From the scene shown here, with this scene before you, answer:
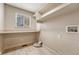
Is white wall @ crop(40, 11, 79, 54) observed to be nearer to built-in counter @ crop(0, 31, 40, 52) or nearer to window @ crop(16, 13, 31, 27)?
window @ crop(16, 13, 31, 27)

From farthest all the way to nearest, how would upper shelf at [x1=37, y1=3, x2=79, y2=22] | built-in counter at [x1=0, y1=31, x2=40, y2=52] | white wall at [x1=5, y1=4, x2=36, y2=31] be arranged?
white wall at [x1=5, y1=4, x2=36, y2=31] → built-in counter at [x1=0, y1=31, x2=40, y2=52] → upper shelf at [x1=37, y1=3, x2=79, y2=22]

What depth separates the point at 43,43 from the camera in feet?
8.45

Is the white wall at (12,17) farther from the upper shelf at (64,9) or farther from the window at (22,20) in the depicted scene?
the upper shelf at (64,9)

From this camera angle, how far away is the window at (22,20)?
235 cm

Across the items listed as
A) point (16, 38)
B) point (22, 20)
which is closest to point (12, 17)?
point (22, 20)

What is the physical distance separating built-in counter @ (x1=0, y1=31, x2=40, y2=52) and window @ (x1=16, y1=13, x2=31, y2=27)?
0.31m

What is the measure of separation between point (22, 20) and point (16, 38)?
2.18 feet

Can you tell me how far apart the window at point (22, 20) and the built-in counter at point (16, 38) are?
1.02 ft

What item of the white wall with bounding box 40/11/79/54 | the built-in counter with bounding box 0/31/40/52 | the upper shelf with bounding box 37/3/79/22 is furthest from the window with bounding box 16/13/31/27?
the upper shelf with bounding box 37/3/79/22

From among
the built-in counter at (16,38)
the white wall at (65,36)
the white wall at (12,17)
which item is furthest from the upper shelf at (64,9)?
the built-in counter at (16,38)

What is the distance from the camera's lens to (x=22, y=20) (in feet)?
7.61

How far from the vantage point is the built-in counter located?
217 centimetres

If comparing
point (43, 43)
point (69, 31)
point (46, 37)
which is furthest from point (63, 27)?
point (43, 43)

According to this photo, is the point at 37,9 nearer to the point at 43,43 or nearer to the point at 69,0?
the point at 43,43
